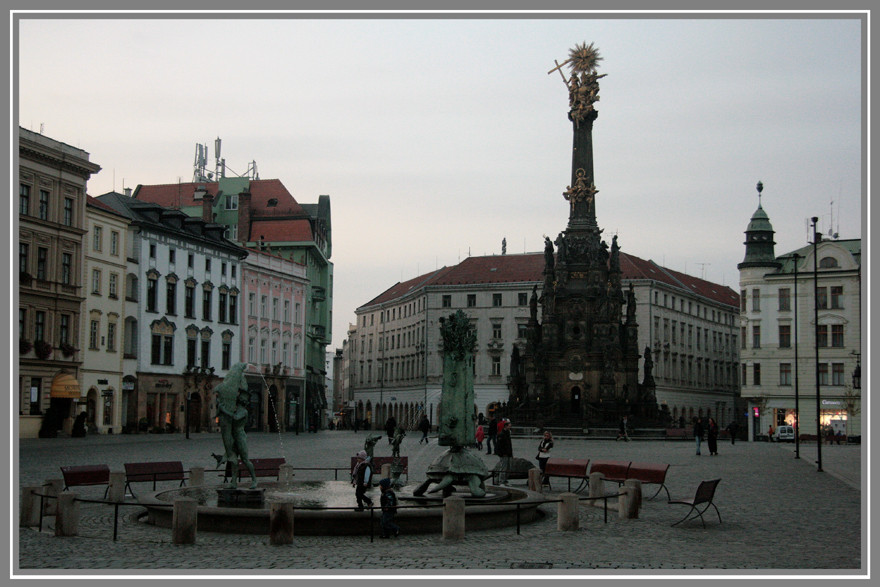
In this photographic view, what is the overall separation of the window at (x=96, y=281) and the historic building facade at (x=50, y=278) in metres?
2.92

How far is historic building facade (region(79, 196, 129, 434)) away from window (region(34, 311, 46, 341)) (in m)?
3.74

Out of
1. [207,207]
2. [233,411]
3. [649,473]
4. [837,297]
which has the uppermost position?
[207,207]

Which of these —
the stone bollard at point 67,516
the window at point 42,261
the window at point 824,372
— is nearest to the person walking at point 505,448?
the stone bollard at point 67,516

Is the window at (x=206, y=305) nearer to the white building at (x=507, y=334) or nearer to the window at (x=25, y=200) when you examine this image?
the window at (x=25, y=200)

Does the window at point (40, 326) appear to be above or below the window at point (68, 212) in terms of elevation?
below

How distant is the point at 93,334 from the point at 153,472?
4001 centimetres

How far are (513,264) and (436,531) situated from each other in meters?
95.4

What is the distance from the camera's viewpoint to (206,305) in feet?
243

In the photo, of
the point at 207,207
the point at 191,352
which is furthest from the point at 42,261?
the point at 207,207

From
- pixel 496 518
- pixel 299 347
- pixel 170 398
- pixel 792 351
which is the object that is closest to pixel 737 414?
pixel 792 351

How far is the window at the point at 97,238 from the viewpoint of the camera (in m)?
61.4

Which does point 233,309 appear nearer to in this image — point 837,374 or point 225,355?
point 225,355

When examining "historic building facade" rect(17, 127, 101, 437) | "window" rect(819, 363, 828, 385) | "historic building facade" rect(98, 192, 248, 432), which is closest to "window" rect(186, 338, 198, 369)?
"historic building facade" rect(98, 192, 248, 432)
